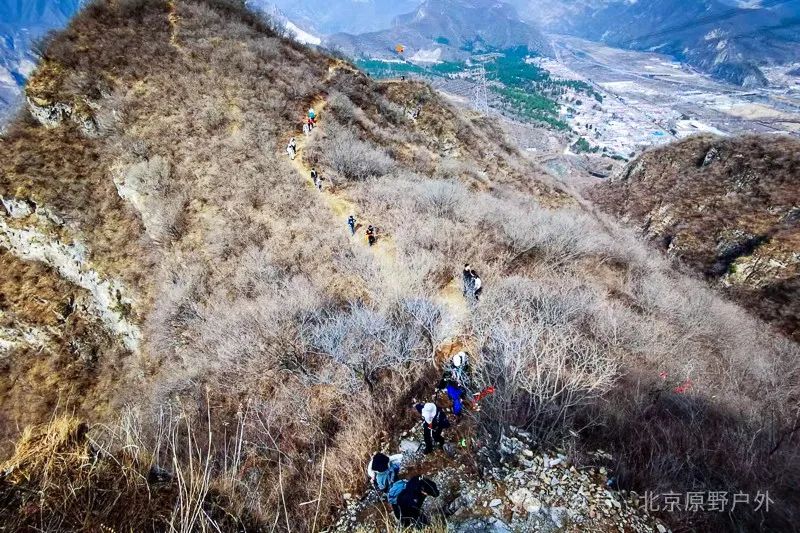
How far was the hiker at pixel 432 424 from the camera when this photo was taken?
7461mm

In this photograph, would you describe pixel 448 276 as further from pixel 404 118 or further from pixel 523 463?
pixel 404 118

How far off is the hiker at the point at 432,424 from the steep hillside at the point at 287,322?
0.29 meters

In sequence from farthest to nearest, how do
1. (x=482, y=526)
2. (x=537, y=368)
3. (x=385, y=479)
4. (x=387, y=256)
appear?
(x=387, y=256), (x=537, y=368), (x=385, y=479), (x=482, y=526)

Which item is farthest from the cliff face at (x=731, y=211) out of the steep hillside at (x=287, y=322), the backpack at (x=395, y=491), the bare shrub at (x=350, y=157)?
the backpack at (x=395, y=491)

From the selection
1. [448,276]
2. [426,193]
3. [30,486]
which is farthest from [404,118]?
[30,486]

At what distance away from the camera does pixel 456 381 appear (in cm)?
961

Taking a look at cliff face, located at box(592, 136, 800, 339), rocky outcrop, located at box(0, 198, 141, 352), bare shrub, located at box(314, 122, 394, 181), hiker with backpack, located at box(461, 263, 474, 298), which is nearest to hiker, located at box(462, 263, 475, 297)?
hiker with backpack, located at box(461, 263, 474, 298)

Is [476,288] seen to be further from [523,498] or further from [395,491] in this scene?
[395,491]

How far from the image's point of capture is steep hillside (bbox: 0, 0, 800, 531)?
20.1 ft

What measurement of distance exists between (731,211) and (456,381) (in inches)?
1796

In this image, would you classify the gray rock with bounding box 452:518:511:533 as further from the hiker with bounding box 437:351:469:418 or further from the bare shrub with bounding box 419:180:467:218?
the bare shrub with bounding box 419:180:467:218

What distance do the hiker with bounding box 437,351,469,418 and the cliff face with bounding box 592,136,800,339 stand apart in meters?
29.8

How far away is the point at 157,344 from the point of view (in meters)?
17.5

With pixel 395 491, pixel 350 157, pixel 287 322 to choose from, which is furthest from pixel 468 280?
pixel 350 157
